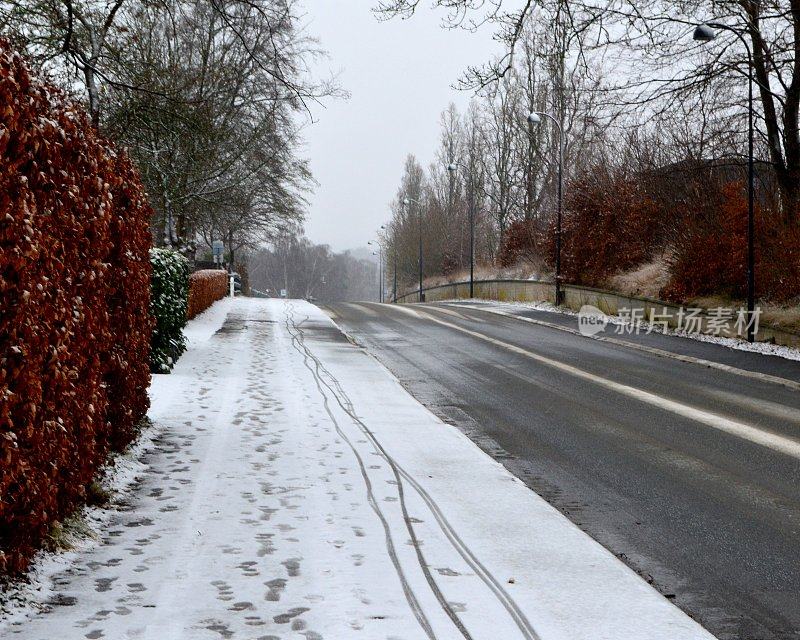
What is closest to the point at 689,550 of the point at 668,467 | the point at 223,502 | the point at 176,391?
the point at 668,467

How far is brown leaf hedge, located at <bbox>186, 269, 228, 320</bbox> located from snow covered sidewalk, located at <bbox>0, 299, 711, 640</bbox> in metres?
13.1

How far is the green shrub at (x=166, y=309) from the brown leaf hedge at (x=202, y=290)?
5537 mm

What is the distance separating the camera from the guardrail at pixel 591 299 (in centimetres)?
1872

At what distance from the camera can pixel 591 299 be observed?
93.4 feet

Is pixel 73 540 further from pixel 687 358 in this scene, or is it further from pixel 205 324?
pixel 205 324

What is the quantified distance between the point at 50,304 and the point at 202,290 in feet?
65.2

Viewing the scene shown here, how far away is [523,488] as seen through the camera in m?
6.34

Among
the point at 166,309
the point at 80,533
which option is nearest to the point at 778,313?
the point at 166,309

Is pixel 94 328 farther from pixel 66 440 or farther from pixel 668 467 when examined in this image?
pixel 668 467

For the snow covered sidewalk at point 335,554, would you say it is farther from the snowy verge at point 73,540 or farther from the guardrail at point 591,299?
the guardrail at point 591,299

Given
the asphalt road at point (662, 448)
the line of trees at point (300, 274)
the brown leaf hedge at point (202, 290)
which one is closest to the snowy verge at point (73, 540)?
the asphalt road at point (662, 448)

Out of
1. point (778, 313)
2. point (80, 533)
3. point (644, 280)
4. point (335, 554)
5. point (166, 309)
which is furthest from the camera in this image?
point (644, 280)

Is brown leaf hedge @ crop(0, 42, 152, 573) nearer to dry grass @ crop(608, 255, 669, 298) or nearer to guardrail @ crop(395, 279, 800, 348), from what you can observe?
guardrail @ crop(395, 279, 800, 348)

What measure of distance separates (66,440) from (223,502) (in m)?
1.48
